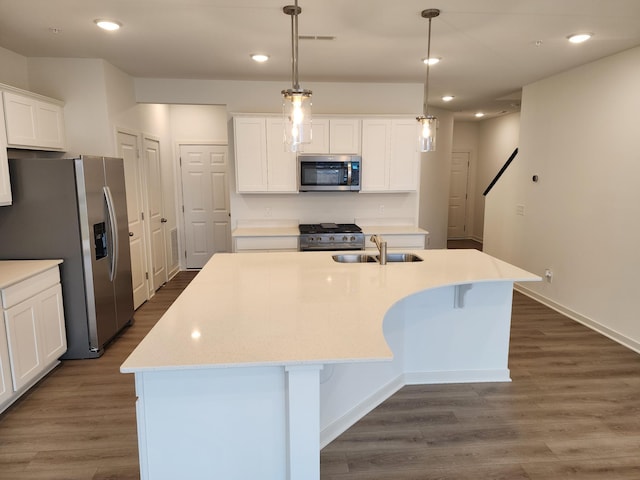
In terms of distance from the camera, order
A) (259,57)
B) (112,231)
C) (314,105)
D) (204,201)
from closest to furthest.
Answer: (112,231)
(259,57)
(314,105)
(204,201)

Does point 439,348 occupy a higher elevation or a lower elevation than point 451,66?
lower

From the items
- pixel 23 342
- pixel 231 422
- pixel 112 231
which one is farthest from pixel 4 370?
pixel 231 422

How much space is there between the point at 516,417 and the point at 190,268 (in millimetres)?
5274

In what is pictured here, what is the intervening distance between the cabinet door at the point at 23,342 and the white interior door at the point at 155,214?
89.1 inches

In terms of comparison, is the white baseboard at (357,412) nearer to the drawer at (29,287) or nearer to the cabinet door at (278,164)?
the drawer at (29,287)

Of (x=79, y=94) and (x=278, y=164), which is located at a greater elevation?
(x=79, y=94)

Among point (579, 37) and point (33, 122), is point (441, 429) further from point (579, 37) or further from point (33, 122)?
point (33, 122)

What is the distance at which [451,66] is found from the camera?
417 cm

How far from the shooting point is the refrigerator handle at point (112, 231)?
3611 millimetres

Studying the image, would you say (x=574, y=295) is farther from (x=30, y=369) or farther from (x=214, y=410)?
(x=30, y=369)

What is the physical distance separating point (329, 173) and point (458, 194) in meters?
5.36

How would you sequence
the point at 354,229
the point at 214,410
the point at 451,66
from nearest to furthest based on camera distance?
the point at 214,410, the point at 451,66, the point at 354,229

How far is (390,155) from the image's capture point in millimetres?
4820

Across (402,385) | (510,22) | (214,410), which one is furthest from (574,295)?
(214,410)
